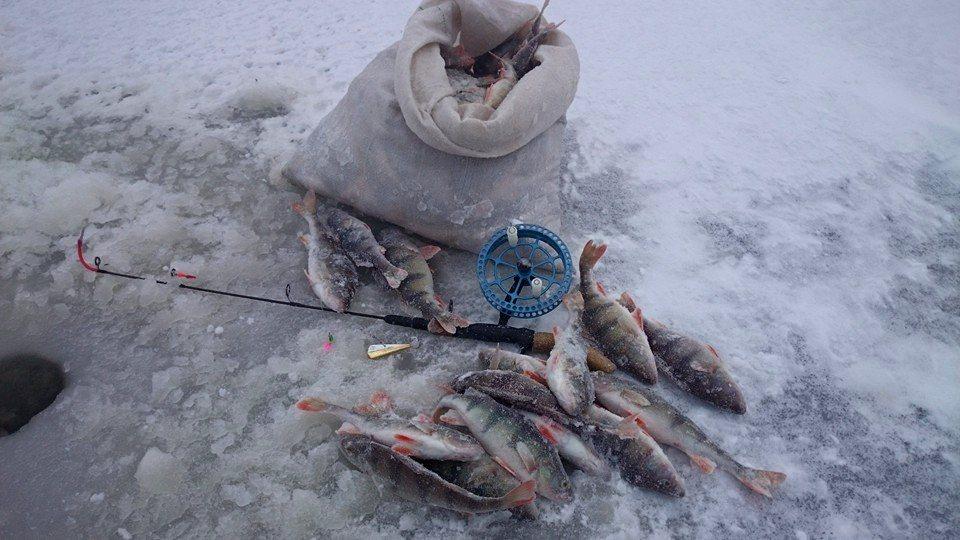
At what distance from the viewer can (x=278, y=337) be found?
10.6 feet

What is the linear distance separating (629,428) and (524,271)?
3.28ft

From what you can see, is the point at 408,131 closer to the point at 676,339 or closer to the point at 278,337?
the point at 278,337

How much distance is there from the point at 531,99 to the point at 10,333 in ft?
10.9

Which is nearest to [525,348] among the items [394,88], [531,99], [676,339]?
[676,339]

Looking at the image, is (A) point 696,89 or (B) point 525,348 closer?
(B) point 525,348

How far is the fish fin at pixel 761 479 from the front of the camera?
2684 millimetres

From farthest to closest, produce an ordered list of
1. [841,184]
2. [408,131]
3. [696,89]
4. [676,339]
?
[696,89] < [841,184] < [408,131] < [676,339]

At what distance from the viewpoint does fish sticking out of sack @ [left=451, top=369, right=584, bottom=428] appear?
9.07 ft

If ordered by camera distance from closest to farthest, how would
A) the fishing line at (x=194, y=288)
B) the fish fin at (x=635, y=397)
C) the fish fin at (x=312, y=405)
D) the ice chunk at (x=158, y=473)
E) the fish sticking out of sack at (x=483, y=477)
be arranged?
the fish sticking out of sack at (x=483, y=477)
the ice chunk at (x=158, y=473)
the fish fin at (x=312, y=405)
the fish fin at (x=635, y=397)
the fishing line at (x=194, y=288)

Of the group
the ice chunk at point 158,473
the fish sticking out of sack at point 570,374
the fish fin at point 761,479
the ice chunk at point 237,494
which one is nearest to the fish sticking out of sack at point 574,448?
the fish sticking out of sack at point 570,374

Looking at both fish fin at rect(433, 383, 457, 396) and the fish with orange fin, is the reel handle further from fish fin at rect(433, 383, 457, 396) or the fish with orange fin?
fish fin at rect(433, 383, 457, 396)

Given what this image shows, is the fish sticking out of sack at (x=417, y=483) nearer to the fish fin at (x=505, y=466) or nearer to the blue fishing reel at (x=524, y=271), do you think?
the fish fin at (x=505, y=466)

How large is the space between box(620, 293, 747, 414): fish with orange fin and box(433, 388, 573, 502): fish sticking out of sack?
92 cm

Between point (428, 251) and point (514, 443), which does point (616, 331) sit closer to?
point (514, 443)
